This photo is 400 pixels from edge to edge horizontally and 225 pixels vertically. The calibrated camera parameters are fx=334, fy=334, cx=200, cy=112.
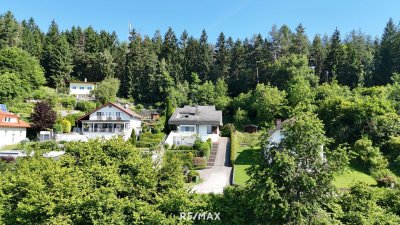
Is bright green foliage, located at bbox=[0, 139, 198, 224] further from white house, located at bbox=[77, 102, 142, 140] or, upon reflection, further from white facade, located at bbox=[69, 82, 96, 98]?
white facade, located at bbox=[69, 82, 96, 98]

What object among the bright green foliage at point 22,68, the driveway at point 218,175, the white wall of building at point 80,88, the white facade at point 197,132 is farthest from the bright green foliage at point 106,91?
the driveway at point 218,175

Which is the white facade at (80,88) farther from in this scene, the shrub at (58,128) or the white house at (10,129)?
the white house at (10,129)

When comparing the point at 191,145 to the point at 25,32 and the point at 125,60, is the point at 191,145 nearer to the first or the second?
the point at 125,60

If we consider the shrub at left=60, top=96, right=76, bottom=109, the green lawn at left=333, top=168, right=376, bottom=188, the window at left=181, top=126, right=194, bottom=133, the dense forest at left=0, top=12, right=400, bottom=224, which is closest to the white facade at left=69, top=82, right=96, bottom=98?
the dense forest at left=0, top=12, right=400, bottom=224

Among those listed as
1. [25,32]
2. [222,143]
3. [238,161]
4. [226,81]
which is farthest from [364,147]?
[25,32]

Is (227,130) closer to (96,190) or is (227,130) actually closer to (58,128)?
(58,128)
